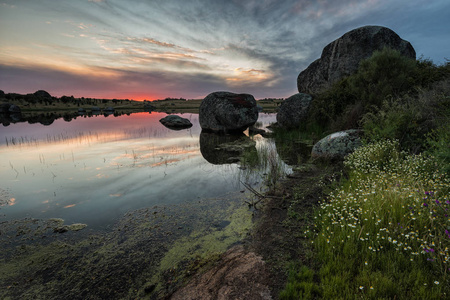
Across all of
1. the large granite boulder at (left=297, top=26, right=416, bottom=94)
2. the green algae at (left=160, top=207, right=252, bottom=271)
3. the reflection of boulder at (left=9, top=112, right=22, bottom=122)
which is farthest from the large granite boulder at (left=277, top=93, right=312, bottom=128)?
the reflection of boulder at (left=9, top=112, right=22, bottom=122)

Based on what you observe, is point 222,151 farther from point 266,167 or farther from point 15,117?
point 15,117

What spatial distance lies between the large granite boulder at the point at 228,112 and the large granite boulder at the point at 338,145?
9434 millimetres

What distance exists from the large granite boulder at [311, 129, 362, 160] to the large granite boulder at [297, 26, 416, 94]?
33.1 ft

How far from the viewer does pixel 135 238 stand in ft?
14.5

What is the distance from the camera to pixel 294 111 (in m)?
17.3

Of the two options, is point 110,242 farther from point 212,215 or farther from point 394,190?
point 394,190

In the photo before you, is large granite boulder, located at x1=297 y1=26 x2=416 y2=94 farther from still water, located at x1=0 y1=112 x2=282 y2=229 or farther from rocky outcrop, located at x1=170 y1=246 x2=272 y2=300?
rocky outcrop, located at x1=170 y1=246 x2=272 y2=300

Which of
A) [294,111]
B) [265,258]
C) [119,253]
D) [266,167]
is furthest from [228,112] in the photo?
[265,258]

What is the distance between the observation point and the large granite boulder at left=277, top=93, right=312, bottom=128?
663 inches

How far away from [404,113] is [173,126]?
22.3 m

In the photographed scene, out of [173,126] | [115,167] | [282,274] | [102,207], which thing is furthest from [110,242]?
[173,126]

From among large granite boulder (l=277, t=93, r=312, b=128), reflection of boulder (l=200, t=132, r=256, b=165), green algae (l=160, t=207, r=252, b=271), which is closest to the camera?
green algae (l=160, t=207, r=252, b=271)

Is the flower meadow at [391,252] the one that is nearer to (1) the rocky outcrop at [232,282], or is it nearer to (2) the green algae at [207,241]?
(1) the rocky outcrop at [232,282]

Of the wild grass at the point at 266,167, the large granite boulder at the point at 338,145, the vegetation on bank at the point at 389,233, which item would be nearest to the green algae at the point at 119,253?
the vegetation on bank at the point at 389,233
